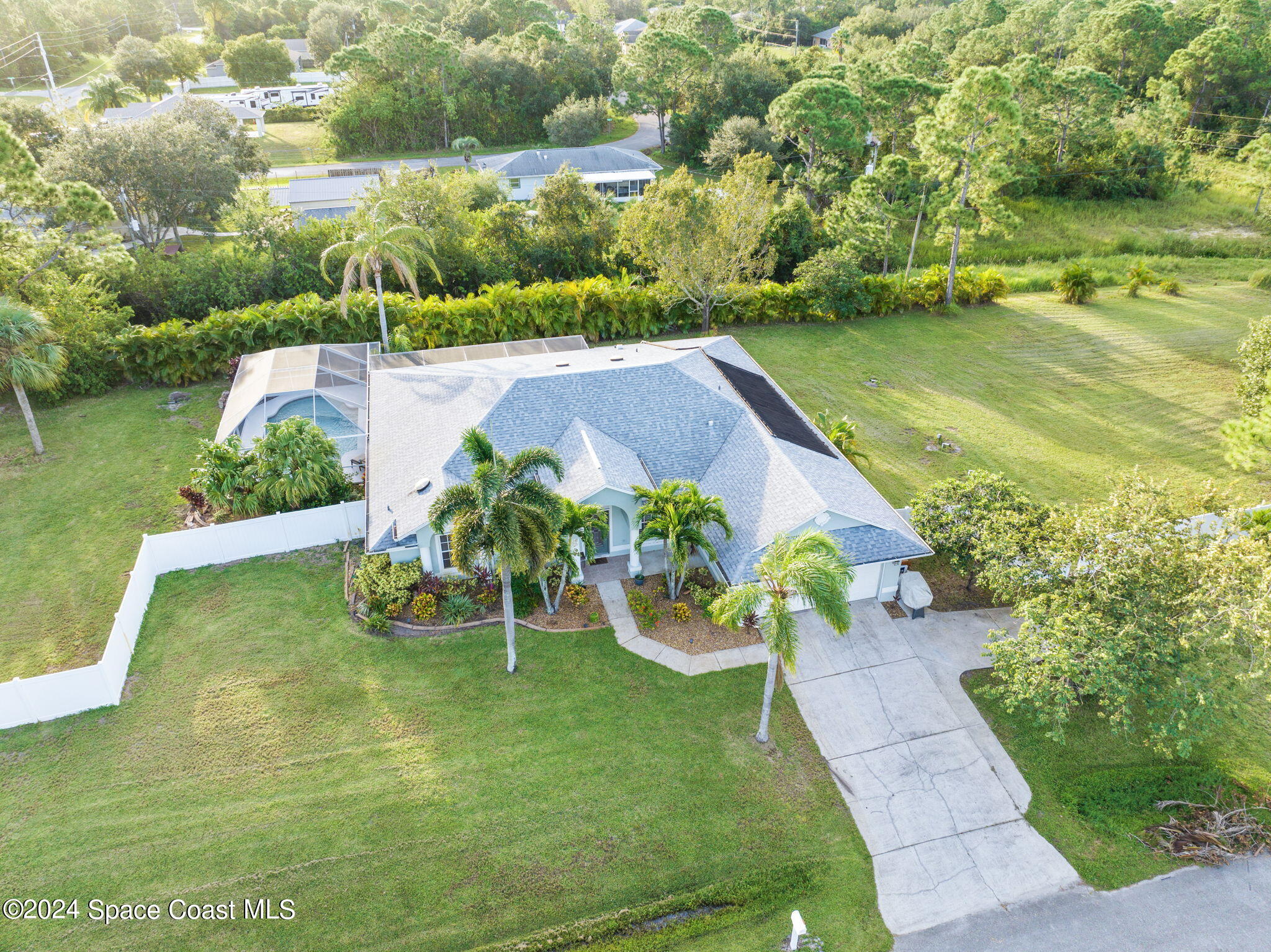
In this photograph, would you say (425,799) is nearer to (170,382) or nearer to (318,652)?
(318,652)

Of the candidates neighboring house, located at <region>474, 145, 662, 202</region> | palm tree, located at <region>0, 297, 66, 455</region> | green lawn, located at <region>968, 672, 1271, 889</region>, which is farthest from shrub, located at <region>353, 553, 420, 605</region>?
neighboring house, located at <region>474, 145, 662, 202</region>

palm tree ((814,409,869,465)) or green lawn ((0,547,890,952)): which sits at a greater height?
palm tree ((814,409,869,465))

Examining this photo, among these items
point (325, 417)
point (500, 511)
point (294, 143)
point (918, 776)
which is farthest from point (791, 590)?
point (294, 143)

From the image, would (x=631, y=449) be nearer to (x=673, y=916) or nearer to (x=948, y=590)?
(x=948, y=590)

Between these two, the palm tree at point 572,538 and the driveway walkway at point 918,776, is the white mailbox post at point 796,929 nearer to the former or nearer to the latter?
the driveway walkway at point 918,776

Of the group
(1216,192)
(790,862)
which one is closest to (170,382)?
(790,862)

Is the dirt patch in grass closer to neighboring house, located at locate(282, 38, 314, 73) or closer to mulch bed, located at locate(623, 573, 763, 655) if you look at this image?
mulch bed, located at locate(623, 573, 763, 655)
